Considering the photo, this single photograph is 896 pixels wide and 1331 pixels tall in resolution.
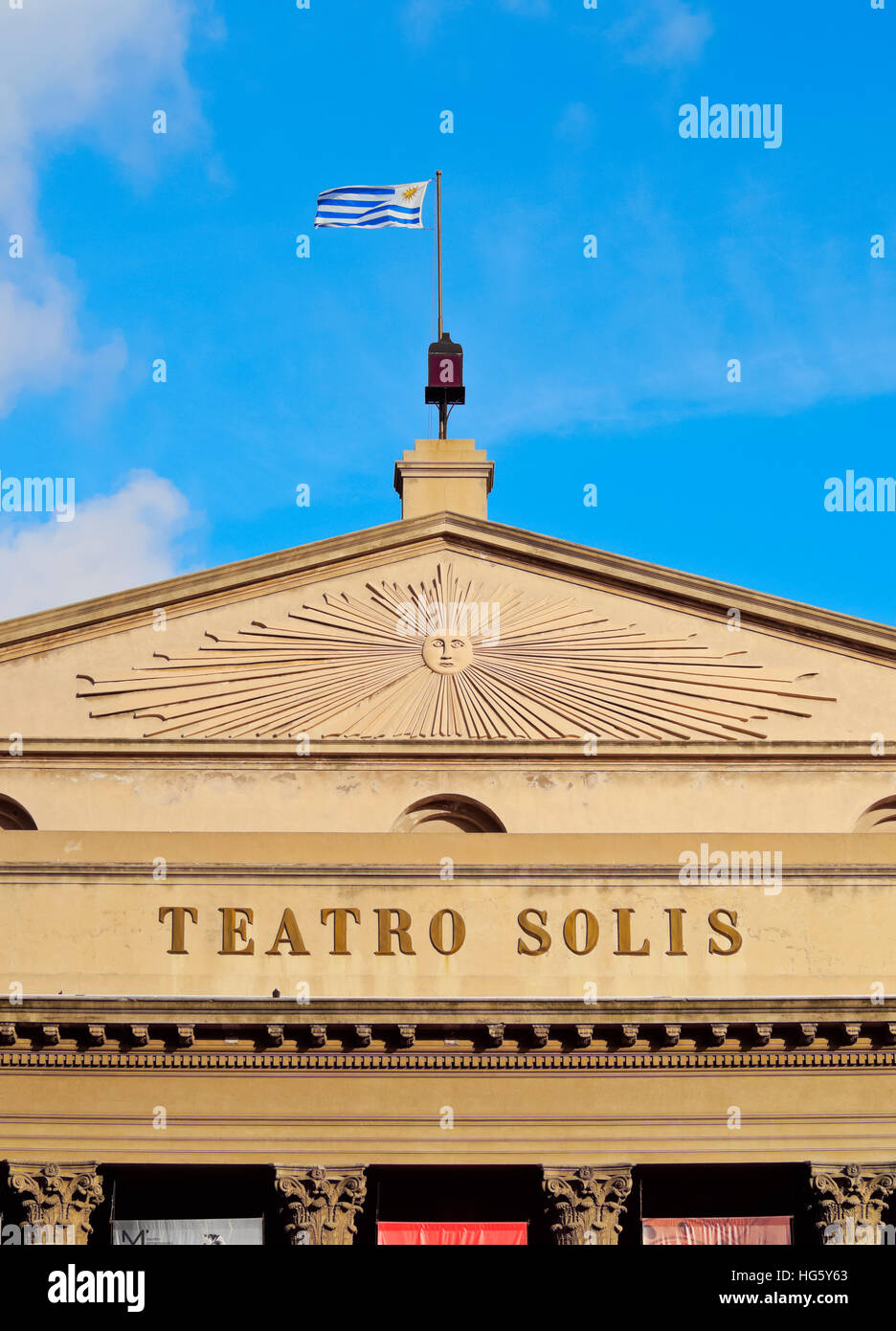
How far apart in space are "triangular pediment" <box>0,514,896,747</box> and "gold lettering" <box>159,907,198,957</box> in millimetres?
3069

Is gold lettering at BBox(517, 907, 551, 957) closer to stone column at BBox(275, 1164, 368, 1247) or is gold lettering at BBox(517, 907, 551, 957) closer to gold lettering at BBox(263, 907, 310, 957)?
gold lettering at BBox(263, 907, 310, 957)

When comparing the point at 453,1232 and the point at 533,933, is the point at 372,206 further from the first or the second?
the point at 453,1232

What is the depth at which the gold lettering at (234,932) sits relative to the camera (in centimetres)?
2341

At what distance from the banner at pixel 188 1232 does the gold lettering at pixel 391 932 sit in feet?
11.4

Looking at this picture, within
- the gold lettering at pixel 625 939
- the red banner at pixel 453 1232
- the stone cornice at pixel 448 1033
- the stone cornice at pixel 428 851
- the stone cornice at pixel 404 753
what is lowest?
the red banner at pixel 453 1232

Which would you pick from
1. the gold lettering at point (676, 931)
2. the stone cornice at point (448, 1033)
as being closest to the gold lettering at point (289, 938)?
Answer: the stone cornice at point (448, 1033)

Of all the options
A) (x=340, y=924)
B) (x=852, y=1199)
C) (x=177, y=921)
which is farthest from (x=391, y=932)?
(x=852, y=1199)

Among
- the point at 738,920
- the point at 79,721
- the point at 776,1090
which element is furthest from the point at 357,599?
the point at 776,1090

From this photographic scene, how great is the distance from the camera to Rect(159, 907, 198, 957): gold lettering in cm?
2344

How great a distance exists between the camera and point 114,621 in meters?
26.9

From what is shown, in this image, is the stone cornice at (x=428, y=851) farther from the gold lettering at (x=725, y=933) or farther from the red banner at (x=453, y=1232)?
the red banner at (x=453, y=1232)

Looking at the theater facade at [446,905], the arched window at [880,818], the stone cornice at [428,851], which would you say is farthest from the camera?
the arched window at [880,818]

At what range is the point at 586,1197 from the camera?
22.2 m
